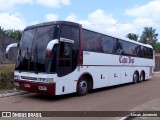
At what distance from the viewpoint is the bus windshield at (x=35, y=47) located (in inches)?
463

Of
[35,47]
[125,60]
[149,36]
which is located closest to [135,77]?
[125,60]

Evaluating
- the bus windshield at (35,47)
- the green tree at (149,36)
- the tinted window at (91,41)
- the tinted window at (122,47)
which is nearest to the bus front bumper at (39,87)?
the bus windshield at (35,47)

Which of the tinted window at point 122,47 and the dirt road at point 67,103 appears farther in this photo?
the tinted window at point 122,47

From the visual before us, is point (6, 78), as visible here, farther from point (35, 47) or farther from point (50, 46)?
point (50, 46)

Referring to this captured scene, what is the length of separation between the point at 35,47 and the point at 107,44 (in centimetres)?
503

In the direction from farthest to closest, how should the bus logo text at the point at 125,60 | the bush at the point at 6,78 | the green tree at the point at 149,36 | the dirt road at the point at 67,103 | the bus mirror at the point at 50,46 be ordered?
1. the green tree at the point at 149,36
2. the bus logo text at the point at 125,60
3. the bush at the point at 6,78
4. the bus mirror at the point at 50,46
5. the dirt road at the point at 67,103

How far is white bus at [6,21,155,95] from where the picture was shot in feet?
37.6

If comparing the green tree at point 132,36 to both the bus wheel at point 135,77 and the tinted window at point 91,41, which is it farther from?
the tinted window at point 91,41

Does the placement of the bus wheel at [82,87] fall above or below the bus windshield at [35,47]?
below

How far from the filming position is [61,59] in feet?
38.7

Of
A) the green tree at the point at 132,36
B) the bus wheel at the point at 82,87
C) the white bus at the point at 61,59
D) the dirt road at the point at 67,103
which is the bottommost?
the dirt road at the point at 67,103

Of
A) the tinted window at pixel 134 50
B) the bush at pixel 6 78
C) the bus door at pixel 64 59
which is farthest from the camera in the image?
the tinted window at pixel 134 50

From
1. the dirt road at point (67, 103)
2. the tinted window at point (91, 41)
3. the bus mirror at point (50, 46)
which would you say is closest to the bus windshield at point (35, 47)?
the bus mirror at point (50, 46)

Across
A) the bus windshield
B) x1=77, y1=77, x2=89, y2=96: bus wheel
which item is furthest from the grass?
x1=77, y1=77, x2=89, y2=96: bus wheel
